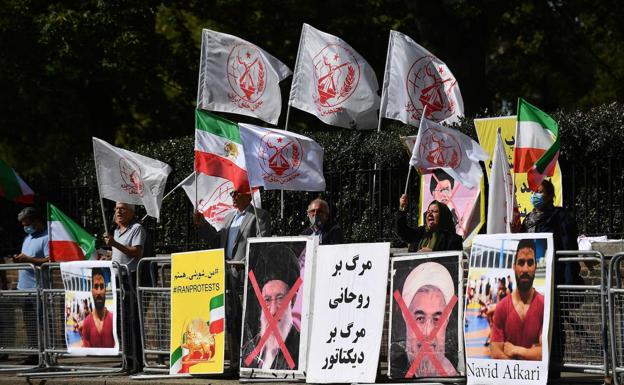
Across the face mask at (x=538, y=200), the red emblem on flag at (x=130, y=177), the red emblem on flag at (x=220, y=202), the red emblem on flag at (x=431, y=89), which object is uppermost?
the red emblem on flag at (x=431, y=89)

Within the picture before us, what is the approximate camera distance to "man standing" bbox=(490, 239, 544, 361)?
1005 centimetres

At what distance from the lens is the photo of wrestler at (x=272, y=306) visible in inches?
458

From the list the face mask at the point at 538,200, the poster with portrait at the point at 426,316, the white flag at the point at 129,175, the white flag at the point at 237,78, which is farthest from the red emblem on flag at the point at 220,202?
the face mask at the point at 538,200

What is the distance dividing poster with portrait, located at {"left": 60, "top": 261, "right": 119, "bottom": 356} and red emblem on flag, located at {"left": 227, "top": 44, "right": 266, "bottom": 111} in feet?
8.03

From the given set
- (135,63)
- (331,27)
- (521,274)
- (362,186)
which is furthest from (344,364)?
(331,27)

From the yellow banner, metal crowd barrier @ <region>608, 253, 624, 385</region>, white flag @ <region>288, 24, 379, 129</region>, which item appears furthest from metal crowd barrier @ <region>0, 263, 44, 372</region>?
metal crowd barrier @ <region>608, 253, 624, 385</region>

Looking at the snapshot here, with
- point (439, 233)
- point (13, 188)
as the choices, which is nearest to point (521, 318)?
point (439, 233)

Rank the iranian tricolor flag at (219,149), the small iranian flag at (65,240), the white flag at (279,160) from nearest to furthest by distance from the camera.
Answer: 1. the white flag at (279,160)
2. the iranian tricolor flag at (219,149)
3. the small iranian flag at (65,240)

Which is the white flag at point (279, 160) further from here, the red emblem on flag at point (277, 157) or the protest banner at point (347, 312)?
the protest banner at point (347, 312)

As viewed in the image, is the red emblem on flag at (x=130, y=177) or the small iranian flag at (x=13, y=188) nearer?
the red emblem on flag at (x=130, y=177)

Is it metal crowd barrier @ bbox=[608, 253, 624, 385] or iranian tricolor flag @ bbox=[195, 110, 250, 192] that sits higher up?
iranian tricolor flag @ bbox=[195, 110, 250, 192]

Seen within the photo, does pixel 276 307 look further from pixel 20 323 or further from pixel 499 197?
pixel 20 323

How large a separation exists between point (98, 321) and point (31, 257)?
271 cm

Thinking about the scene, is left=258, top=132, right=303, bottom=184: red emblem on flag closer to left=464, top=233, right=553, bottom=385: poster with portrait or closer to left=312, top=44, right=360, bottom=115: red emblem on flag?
left=312, top=44, right=360, bottom=115: red emblem on flag
